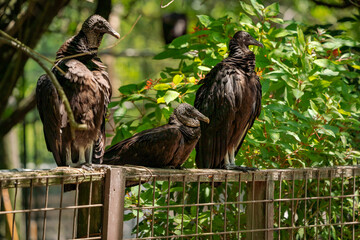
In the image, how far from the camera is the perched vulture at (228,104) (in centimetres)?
329

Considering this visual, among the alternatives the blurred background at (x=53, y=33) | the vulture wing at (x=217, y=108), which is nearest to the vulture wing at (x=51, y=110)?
the blurred background at (x=53, y=33)

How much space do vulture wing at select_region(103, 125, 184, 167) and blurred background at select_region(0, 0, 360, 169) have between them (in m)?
0.61

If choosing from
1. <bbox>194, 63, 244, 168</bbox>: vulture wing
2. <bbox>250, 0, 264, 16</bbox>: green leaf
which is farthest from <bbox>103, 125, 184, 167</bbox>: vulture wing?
<bbox>250, 0, 264, 16</bbox>: green leaf

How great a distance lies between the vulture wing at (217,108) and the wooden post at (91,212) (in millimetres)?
1219

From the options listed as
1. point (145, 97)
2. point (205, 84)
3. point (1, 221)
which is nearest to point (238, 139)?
point (205, 84)

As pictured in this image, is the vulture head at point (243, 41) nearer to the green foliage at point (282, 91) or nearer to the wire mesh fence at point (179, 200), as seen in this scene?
the green foliage at point (282, 91)

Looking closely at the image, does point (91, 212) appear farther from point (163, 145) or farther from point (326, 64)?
point (326, 64)

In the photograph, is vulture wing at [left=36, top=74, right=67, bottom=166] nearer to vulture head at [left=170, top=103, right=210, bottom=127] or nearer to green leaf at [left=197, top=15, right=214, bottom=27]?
vulture head at [left=170, top=103, right=210, bottom=127]

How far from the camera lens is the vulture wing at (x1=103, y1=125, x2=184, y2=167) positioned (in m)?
2.96

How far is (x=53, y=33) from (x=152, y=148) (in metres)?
2.27

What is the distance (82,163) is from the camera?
9.29ft

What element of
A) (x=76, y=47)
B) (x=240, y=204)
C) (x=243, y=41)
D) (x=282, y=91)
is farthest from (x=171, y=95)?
(x=282, y=91)

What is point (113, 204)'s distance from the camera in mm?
2205

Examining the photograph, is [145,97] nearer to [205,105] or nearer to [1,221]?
[205,105]
